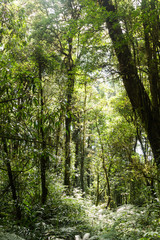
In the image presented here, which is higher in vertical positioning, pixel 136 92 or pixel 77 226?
pixel 136 92

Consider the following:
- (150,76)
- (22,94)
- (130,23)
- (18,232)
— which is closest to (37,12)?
(130,23)

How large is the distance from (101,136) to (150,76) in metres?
7.80

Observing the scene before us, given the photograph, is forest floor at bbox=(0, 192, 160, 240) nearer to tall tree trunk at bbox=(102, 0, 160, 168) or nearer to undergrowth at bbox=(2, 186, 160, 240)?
undergrowth at bbox=(2, 186, 160, 240)

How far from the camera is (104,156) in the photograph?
1255 centimetres

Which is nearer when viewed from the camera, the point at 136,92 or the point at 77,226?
the point at 77,226

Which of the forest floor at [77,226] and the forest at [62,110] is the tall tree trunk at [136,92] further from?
the forest floor at [77,226]

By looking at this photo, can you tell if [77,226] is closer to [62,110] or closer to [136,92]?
[62,110]

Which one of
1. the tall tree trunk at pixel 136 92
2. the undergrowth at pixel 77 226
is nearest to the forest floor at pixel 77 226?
the undergrowth at pixel 77 226

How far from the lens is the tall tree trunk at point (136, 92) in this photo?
197 inches

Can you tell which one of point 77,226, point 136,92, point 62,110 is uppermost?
point 136,92

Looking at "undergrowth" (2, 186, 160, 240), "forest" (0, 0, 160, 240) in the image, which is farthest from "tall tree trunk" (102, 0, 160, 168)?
"undergrowth" (2, 186, 160, 240)

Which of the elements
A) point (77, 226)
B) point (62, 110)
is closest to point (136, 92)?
point (62, 110)

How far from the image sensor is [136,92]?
528 centimetres

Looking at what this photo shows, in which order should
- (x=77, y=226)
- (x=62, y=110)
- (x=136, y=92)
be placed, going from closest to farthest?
(x=62, y=110) < (x=77, y=226) < (x=136, y=92)
